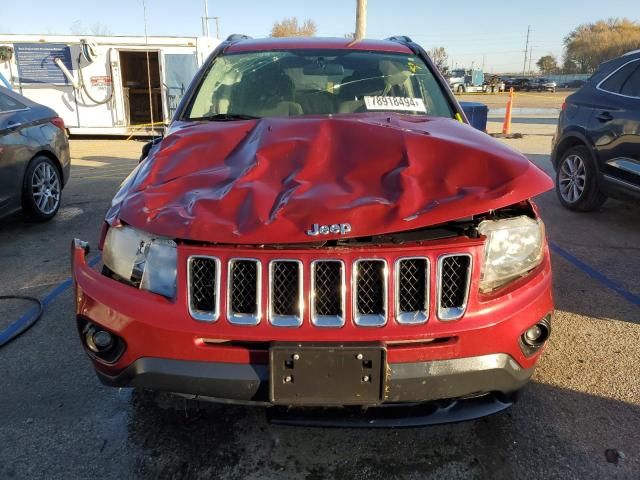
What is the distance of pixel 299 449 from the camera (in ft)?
7.44

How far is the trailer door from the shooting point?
511 inches

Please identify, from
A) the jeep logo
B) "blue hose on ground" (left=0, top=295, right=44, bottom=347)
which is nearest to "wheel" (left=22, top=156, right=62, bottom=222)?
"blue hose on ground" (left=0, top=295, right=44, bottom=347)

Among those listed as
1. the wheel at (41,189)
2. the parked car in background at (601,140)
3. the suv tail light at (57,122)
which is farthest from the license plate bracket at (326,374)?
the suv tail light at (57,122)

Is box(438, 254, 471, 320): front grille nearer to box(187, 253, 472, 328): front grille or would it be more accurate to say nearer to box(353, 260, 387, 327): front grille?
box(187, 253, 472, 328): front grille

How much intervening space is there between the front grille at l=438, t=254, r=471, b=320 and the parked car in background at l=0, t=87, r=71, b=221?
4.61 m

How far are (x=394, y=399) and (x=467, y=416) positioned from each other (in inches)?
12.1

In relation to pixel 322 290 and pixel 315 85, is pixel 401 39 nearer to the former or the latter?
pixel 315 85

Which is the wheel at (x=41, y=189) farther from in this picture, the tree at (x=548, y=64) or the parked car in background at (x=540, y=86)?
the tree at (x=548, y=64)

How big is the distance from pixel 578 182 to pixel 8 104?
6.13 meters

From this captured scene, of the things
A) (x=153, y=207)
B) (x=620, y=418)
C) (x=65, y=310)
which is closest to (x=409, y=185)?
(x=153, y=207)

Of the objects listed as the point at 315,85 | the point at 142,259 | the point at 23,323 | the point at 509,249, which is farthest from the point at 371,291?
the point at 23,323

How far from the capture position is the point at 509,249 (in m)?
2.05

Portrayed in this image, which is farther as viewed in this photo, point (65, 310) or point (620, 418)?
point (65, 310)

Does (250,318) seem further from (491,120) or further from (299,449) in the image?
(491,120)
